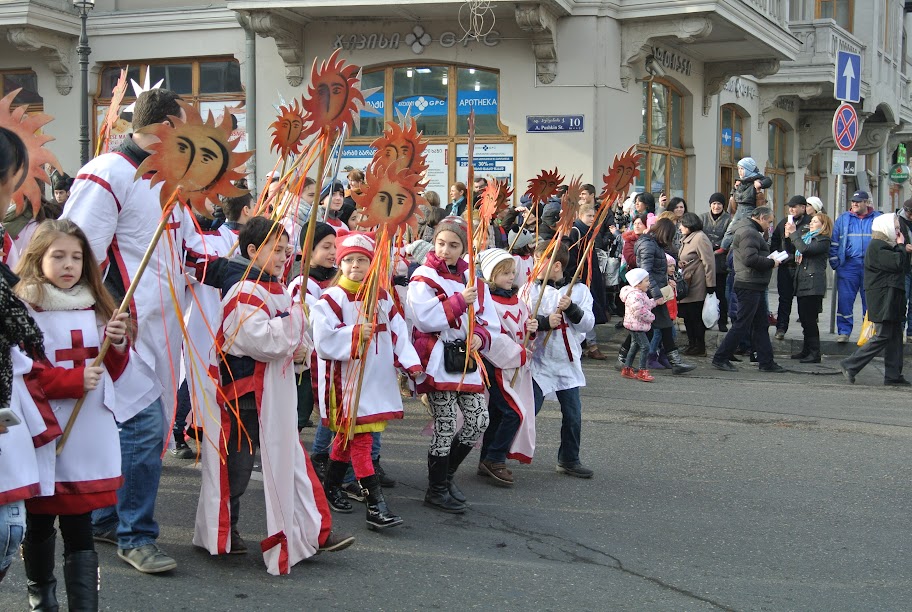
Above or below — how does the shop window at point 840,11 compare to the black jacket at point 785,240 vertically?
above

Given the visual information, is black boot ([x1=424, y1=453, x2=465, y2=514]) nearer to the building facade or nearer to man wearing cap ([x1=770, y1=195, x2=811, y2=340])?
man wearing cap ([x1=770, y1=195, x2=811, y2=340])

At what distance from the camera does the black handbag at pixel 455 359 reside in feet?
18.2

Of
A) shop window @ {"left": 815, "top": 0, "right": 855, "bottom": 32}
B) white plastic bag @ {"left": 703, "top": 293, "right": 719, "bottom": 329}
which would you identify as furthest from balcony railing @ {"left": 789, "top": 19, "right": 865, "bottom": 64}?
white plastic bag @ {"left": 703, "top": 293, "right": 719, "bottom": 329}

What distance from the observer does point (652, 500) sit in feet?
19.5

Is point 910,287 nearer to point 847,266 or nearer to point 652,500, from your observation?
point 847,266

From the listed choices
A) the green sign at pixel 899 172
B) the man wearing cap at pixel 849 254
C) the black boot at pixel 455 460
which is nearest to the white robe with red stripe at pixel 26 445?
the black boot at pixel 455 460

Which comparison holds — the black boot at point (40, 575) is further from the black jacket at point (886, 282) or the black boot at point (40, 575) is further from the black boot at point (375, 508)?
the black jacket at point (886, 282)

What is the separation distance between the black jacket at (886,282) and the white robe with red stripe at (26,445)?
27.2 ft

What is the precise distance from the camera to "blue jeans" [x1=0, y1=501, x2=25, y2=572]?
321 centimetres

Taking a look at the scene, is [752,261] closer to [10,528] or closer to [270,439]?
[270,439]

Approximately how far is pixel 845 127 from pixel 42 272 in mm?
11578

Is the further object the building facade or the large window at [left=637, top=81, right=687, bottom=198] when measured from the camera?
the large window at [left=637, top=81, right=687, bottom=198]

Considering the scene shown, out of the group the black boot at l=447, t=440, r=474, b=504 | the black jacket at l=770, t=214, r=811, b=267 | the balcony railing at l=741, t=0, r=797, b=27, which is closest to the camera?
the black boot at l=447, t=440, r=474, b=504

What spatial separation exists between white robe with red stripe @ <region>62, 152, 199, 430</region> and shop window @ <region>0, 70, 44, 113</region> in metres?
15.5
